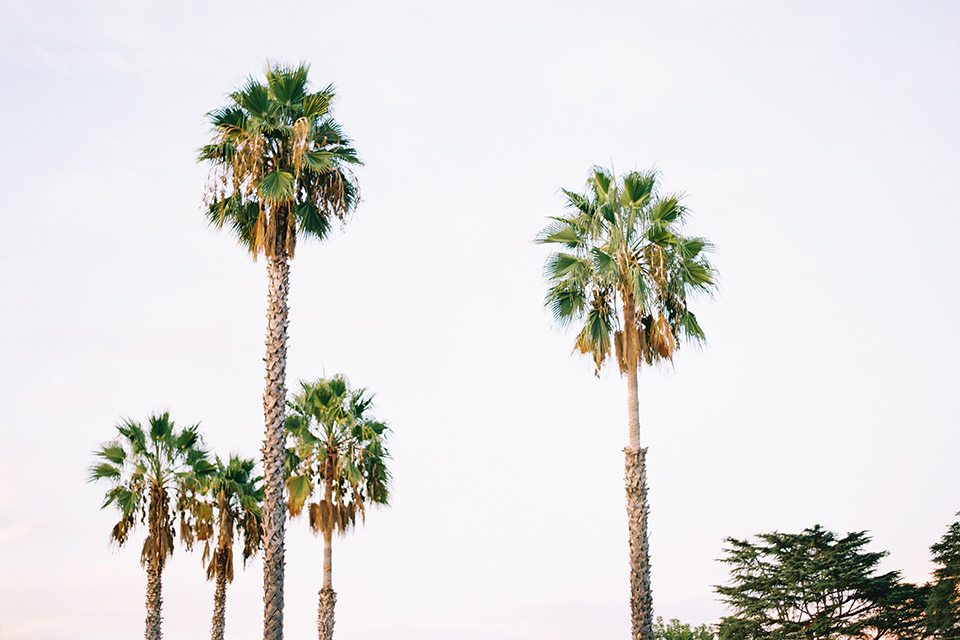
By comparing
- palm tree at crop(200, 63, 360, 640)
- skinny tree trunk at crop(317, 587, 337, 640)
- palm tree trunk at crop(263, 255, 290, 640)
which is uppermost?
palm tree at crop(200, 63, 360, 640)

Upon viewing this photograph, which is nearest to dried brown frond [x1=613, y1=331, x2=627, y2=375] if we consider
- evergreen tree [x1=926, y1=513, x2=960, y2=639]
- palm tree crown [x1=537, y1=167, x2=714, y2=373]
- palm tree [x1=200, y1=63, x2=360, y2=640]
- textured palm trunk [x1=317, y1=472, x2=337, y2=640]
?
palm tree crown [x1=537, y1=167, x2=714, y2=373]

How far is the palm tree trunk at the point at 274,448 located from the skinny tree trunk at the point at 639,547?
8.22 m

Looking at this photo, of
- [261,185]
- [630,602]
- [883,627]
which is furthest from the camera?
[883,627]

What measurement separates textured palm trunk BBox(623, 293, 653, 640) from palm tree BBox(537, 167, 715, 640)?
61 millimetres

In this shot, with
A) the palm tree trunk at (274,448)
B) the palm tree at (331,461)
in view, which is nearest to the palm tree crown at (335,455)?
the palm tree at (331,461)

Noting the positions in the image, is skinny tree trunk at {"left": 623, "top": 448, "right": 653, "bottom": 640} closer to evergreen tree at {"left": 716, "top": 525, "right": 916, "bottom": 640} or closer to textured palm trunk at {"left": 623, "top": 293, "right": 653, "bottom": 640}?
textured palm trunk at {"left": 623, "top": 293, "right": 653, "bottom": 640}

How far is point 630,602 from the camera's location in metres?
22.2

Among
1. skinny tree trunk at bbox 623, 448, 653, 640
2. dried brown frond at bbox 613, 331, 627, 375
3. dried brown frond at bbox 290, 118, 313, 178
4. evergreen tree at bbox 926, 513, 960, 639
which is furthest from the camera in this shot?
evergreen tree at bbox 926, 513, 960, 639

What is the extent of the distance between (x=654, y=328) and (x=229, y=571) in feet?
76.9

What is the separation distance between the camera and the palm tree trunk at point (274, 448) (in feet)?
72.5

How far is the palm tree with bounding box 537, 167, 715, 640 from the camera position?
24531 mm

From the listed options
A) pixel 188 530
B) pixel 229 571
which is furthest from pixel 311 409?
pixel 229 571

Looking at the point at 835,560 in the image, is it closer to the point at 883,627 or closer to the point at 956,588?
the point at 883,627

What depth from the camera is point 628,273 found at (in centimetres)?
2452
